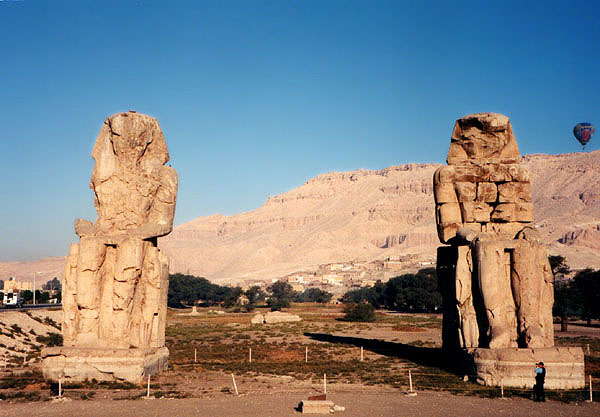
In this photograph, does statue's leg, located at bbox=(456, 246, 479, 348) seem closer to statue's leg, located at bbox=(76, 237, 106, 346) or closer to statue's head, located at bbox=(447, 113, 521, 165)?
statue's head, located at bbox=(447, 113, 521, 165)

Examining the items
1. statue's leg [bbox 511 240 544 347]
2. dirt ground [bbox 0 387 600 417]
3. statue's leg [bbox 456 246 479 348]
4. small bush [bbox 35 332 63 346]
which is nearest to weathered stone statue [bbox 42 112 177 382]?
dirt ground [bbox 0 387 600 417]

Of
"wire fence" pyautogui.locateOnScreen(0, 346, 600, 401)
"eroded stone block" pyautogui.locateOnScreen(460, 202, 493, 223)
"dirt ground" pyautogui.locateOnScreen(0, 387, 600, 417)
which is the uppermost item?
"eroded stone block" pyautogui.locateOnScreen(460, 202, 493, 223)

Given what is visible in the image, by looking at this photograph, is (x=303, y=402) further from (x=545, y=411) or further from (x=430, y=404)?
(x=545, y=411)

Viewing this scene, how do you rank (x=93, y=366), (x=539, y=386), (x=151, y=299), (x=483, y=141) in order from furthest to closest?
(x=483, y=141)
(x=151, y=299)
(x=93, y=366)
(x=539, y=386)

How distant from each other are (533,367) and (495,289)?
1890 millimetres

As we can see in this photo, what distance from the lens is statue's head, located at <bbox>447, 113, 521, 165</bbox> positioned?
56.1 ft

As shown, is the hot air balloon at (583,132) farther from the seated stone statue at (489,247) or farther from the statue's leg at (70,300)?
the statue's leg at (70,300)

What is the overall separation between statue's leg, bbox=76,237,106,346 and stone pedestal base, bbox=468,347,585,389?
8.74 m

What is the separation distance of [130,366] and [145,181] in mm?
4392

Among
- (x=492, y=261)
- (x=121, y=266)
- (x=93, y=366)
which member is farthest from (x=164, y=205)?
(x=492, y=261)

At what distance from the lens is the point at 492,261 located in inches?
587

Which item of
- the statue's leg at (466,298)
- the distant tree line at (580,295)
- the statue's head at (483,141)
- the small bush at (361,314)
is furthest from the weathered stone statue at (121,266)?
the small bush at (361,314)

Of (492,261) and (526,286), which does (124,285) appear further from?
(526,286)

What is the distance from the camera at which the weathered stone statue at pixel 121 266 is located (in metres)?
14.1
